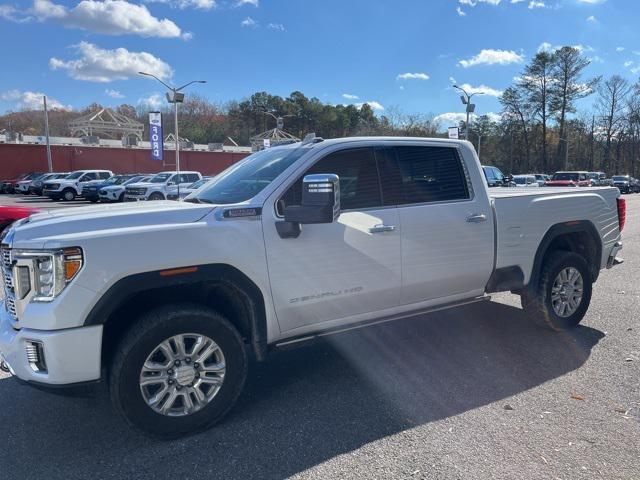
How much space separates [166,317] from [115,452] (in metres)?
0.90

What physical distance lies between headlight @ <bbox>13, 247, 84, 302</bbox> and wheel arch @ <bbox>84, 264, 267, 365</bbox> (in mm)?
237

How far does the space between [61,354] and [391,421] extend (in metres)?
2.17

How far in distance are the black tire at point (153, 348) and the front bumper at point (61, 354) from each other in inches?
6.0

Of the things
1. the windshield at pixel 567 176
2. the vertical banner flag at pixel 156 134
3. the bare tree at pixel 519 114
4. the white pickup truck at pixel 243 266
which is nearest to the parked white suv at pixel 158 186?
the vertical banner flag at pixel 156 134

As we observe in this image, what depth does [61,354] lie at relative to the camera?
9.64ft

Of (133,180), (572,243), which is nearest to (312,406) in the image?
(572,243)

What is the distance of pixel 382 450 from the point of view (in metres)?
3.21

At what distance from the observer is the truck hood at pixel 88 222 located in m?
3.05

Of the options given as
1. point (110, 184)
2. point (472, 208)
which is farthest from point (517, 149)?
point (472, 208)

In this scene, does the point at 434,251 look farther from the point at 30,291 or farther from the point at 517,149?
the point at 517,149

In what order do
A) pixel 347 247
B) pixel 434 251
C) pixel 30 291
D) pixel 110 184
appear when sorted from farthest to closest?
1. pixel 110 184
2. pixel 434 251
3. pixel 347 247
4. pixel 30 291

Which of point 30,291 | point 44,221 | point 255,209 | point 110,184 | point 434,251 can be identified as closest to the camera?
point 30,291

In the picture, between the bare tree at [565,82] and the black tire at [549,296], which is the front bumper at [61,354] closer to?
the black tire at [549,296]

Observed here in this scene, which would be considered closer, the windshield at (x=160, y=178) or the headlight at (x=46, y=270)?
the headlight at (x=46, y=270)
